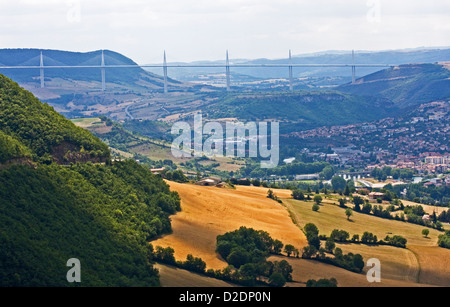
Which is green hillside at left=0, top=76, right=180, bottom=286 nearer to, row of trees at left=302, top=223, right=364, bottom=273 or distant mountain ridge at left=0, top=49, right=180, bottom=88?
row of trees at left=302, top=223, right=364, bottom=273

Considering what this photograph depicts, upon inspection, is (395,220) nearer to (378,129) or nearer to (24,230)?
(24,230)

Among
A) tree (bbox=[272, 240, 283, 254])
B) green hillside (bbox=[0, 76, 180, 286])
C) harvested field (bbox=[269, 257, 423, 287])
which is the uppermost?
green hillside (bbox=[0, 76, 180, 286])

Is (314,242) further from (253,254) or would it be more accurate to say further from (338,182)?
(338,182)

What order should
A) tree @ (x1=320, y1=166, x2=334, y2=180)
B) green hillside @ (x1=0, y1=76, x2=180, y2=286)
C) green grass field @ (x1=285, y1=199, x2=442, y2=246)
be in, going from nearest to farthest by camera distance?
green hillside @ (x1=0, y1=76, x2=180, y2=286)
green grass field @ (x1=285, y1=199, x2=442, y2=246)
tree @ (x1=320, y1=166, x2=334, y2=180)

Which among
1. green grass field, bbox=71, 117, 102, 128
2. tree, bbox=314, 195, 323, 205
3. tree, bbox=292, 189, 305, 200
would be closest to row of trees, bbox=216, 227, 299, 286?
tree, bbox=314, 195, 323, 205

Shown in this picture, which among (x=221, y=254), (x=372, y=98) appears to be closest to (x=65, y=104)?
(x=372, y=98)
